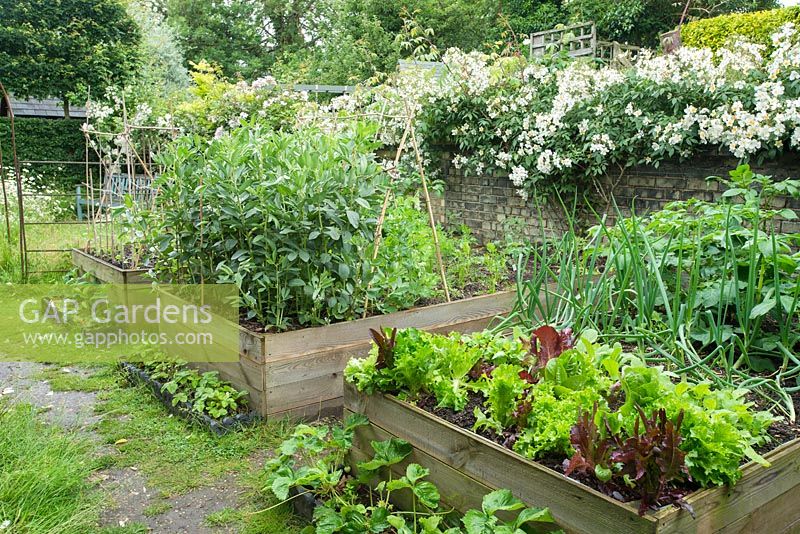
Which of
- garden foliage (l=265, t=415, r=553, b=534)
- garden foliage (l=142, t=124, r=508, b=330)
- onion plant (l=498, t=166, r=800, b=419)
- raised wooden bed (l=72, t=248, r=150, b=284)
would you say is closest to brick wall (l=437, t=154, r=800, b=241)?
onion plant (l=498, t=166, r=800, b=419)

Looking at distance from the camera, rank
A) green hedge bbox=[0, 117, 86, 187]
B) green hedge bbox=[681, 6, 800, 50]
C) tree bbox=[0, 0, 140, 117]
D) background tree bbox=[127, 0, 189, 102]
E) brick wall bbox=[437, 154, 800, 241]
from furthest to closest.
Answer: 1. background tree bbox=[127, 0, 189, 102]
2. green hedge bbox=[0, 117, 86, 187]
3. tree bbox=[0, 0, 140, 117]
4. green hedge bbox=[681, 6, 800, 50]
5. brick wall bbox=[437, 154, 800, 241]

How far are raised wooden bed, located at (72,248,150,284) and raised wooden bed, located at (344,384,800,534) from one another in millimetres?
2618

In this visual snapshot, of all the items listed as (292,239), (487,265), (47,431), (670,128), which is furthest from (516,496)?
(670,128)

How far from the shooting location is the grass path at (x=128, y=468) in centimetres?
245

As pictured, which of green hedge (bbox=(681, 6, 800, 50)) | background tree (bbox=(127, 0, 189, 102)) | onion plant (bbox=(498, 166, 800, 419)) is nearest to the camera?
onion plant (bbox=(498, 166, 800, 419))

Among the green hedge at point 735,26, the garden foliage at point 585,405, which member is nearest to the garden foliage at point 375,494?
the garden foliage at point 585,405

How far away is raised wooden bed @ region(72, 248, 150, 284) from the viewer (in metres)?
4.55

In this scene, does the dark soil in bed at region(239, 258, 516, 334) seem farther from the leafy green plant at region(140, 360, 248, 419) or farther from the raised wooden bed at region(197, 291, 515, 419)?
the leafy green plant at region(140, 360, 248, 419)

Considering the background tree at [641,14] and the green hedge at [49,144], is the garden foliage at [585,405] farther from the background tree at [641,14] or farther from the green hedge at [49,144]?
the background tree at [641,14]

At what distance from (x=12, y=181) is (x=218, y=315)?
7.10 metres

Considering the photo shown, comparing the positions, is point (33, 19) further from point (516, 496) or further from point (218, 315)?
point (516, 496)

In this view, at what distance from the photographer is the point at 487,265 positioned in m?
4.79

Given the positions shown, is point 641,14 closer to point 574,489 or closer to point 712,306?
point 712,306

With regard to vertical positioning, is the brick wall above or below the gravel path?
above
